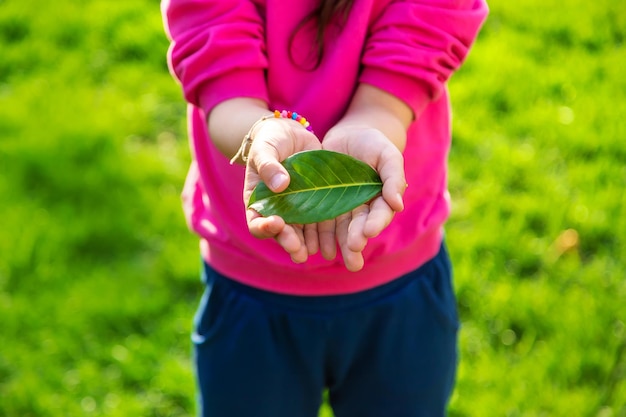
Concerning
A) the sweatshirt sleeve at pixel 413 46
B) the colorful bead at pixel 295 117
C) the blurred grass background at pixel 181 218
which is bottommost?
the blurred grass background at pixel 181 218

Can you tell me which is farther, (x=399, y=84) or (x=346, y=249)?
(x=399, y=84)

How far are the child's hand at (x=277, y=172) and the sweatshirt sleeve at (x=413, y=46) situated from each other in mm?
147

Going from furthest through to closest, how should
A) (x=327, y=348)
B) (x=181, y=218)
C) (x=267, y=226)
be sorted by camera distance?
(x=181, y=218), (x=327, y=348), (x=267, y=226)

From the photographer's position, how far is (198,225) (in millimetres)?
1292

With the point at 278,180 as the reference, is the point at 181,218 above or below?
below

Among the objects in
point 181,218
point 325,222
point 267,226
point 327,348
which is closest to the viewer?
point 267,226

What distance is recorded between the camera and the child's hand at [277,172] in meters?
0.92

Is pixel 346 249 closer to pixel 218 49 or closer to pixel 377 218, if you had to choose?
pixel 377 218

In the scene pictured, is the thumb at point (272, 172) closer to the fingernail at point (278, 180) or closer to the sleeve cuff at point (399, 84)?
the fingernail at point (278, 180)

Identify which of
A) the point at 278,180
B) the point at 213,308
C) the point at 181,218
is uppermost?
the point at 278,180

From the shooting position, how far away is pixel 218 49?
1.10 meters

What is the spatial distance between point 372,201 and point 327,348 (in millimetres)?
386

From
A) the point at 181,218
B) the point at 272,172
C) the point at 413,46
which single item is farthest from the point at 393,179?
the point at 181,218

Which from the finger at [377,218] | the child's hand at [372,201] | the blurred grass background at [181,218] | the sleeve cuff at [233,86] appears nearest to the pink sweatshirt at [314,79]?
the sleeve cuff at [233,86]
